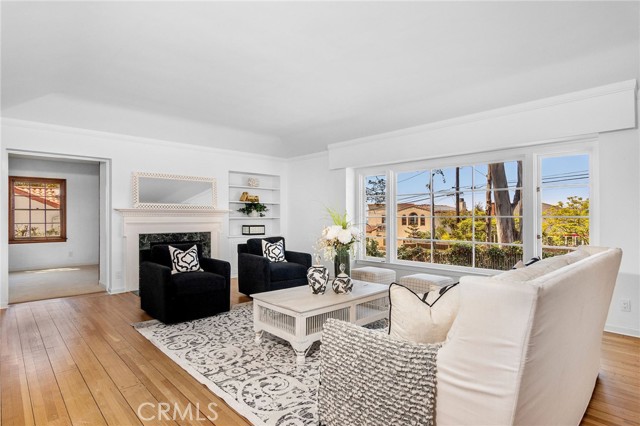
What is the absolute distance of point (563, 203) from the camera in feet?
12.9

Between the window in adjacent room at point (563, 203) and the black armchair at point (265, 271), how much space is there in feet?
9.88

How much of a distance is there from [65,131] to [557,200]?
6.17m

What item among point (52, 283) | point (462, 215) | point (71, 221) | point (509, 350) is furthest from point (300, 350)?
point (71, 221)

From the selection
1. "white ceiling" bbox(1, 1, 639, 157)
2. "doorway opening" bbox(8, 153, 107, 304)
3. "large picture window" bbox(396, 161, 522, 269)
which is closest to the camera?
"white ceiling" bbox(1, 1, 639, 157)

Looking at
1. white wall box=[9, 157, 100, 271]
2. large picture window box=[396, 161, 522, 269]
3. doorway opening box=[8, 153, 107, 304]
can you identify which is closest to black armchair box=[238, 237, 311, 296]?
large picture window box=[396, 161, 522, 269]

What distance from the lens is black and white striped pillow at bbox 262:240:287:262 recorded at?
517 centimetres

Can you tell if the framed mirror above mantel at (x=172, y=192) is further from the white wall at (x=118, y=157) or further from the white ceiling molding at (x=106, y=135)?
the white ceiling molding at (x=106, y=135)

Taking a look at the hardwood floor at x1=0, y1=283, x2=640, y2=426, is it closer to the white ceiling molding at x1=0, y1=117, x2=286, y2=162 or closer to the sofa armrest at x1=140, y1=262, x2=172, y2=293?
the sofa armrest at x1=140, y1=262, x2=172, y2=293

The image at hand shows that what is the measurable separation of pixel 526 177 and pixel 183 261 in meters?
4.18

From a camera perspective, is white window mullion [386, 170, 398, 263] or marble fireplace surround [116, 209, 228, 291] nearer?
marble fireplace surround [116, 209, 228, 291]

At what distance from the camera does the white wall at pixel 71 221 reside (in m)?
7.18

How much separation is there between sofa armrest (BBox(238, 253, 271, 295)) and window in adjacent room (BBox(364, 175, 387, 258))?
6.73ft

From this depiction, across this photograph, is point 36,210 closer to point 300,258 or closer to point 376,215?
point 300,258

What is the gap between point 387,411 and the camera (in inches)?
58.1
